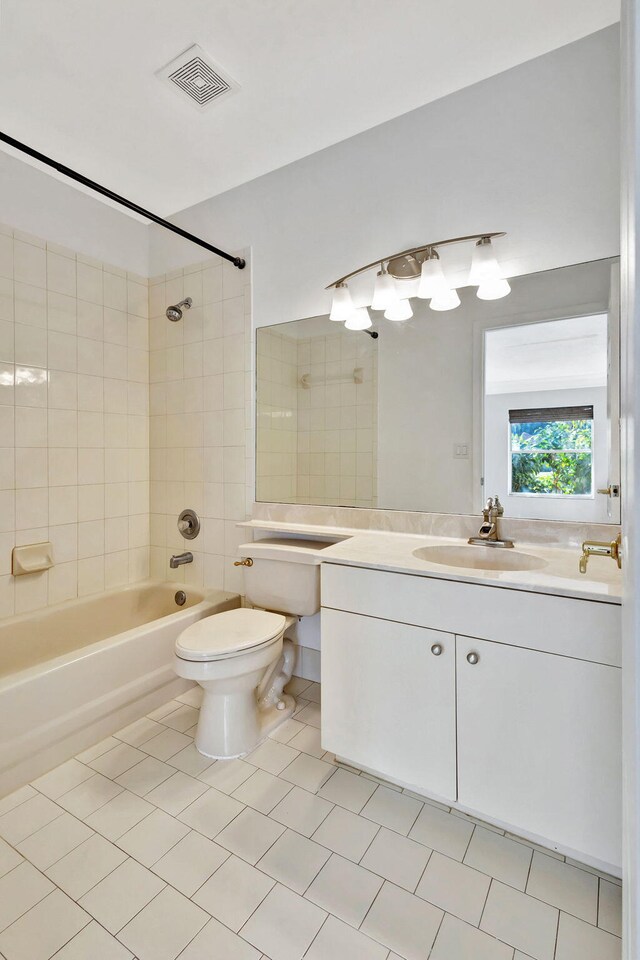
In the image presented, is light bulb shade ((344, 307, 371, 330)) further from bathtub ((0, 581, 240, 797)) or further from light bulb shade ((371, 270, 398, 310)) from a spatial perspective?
bathtub ((0, 581, 240, 797))

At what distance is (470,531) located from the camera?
176 cm

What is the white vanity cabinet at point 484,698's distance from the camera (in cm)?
113

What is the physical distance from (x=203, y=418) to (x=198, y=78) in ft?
4.71

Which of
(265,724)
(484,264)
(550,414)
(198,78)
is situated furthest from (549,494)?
(198,78)

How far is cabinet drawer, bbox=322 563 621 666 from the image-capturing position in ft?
3.68

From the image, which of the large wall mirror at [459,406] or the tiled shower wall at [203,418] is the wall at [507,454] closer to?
the large wall mirror at [459,406]

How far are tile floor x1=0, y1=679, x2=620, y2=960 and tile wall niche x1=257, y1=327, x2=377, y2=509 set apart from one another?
45.2 inches

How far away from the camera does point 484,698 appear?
4.18 ft

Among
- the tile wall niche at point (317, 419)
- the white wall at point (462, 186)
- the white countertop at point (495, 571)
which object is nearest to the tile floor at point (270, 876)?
the white countertop at point (495, 571)

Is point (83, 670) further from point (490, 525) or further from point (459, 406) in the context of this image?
point (459, 406)

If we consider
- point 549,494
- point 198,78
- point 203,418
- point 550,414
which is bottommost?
point 549,494

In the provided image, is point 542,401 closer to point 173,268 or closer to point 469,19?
point 469,19

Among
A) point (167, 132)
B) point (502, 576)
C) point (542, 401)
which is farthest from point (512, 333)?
point (167, 132)

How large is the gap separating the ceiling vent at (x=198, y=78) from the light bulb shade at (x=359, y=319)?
930mm
